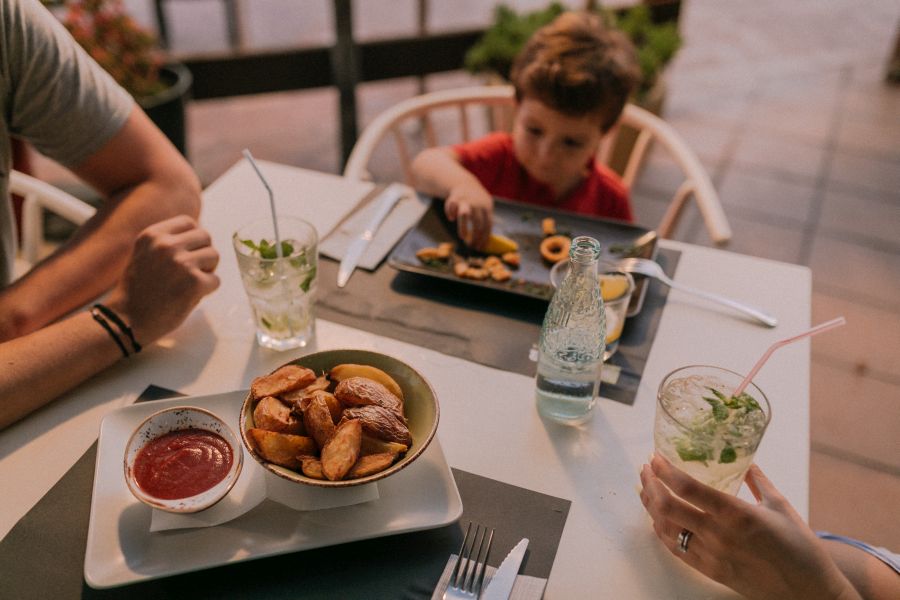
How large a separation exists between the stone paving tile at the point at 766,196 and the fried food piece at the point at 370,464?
268 cm

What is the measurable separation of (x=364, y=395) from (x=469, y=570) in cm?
24

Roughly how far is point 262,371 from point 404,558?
0.40m

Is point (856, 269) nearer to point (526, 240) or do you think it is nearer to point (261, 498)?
point (526, 240)

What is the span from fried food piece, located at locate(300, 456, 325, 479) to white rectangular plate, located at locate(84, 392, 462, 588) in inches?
3.2

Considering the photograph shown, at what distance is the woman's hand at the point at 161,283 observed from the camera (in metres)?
1.08

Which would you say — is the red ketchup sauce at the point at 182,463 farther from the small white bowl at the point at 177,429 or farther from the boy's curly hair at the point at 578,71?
the boy's curly hair at the point at 578,71

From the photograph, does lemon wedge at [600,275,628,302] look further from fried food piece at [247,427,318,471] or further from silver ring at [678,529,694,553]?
fried food piece at [247,427,318,471]

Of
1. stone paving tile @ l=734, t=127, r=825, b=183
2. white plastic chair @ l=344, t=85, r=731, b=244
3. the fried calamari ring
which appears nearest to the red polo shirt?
white plastic chair @ l=344, t=85, r=731, b=244

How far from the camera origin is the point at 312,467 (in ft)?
2.60

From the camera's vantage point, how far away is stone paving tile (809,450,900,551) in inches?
70.1

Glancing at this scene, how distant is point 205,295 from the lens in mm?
1121

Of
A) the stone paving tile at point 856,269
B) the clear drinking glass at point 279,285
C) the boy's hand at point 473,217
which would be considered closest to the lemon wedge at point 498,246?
the boy's hand at point 473,217

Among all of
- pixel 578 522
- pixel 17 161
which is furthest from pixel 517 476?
pixel 17 161

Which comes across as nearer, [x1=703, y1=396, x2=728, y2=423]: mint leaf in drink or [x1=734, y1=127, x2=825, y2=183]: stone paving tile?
[x1=703, y1=396, x2=728, y2=423]: mint leaf in drink
